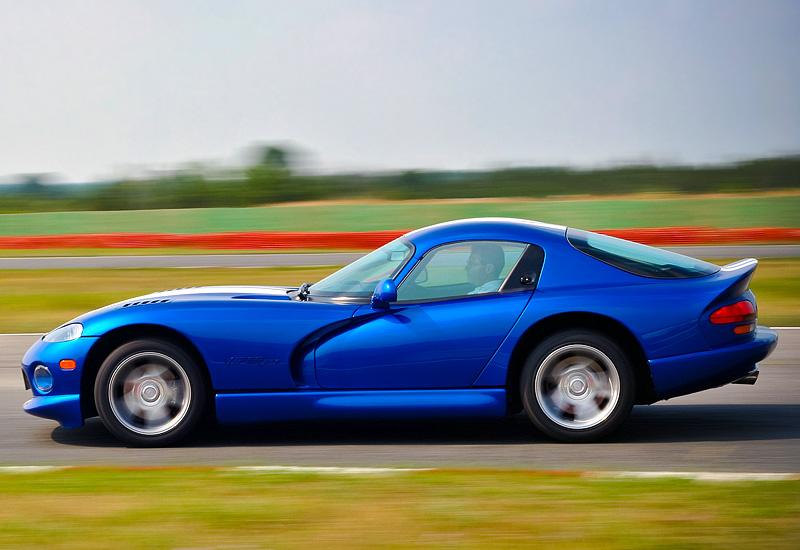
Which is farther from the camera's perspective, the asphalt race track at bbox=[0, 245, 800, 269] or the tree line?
the tree line

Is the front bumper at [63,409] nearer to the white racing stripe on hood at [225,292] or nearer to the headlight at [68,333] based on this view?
the headlight at [68,333]

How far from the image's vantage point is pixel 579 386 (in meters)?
5.04

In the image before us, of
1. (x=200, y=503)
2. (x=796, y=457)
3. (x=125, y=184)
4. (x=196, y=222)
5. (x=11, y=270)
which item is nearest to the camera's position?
(x=200, y=503)

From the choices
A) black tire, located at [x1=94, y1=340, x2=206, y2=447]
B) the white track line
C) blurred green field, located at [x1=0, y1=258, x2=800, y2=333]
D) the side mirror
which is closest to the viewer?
the white track line

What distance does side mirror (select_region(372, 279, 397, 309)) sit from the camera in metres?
4.95

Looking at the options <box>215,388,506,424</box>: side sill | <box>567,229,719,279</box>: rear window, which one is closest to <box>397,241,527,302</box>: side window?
<box>567,229,719,279</box>: rear window

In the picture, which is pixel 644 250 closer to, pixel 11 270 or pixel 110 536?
pixel 110 536

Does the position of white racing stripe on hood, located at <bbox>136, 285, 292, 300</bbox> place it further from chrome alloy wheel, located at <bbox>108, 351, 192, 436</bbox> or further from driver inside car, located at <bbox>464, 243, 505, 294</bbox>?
driver inside car, located at <bbox>464, 243, 505, 294</bbox>

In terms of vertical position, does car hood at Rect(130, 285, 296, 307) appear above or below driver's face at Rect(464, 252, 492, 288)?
below

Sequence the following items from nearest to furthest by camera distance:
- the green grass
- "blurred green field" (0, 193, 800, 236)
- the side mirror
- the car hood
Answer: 1. the green grass
2. the side mirror
3. the car hood
4. "blurred green field" (0, 193, 800, 236)

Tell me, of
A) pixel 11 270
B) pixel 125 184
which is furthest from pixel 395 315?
pixel 125 184

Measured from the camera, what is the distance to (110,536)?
11.1 feet

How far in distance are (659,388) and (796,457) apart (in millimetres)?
781

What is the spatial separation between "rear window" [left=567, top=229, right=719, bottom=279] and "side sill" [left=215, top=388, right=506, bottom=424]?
1.00 metres
